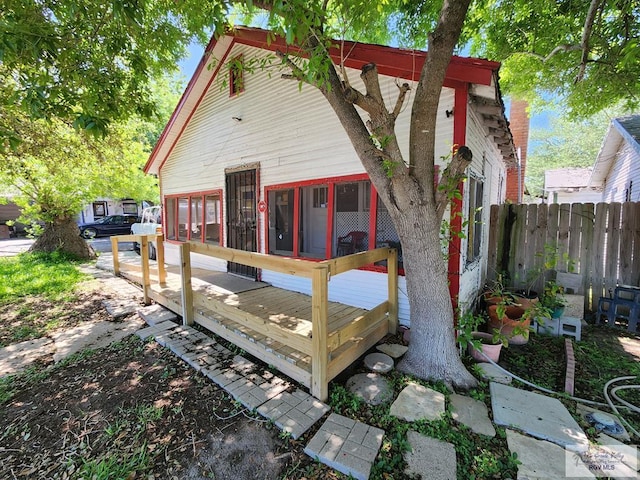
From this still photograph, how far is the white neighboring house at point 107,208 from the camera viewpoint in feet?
78.7

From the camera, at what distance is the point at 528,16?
18.0 ft

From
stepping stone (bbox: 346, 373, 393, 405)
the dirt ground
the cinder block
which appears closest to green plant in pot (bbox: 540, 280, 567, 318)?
the cinder block

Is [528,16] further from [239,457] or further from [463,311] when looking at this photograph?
[239,457]

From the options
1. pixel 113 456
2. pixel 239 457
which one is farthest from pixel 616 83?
pixel 113 456

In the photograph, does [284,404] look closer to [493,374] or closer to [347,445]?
[347,445]

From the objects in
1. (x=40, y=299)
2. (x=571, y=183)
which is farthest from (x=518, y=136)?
(x=40, y=299)

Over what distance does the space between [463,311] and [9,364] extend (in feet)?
19.8

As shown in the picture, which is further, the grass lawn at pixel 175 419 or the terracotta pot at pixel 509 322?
the terracotta pot at pixel 509 322

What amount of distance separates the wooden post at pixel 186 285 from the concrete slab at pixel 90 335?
800 mm

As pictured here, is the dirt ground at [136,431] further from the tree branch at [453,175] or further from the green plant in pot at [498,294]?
the green plant in pot at [498,294]

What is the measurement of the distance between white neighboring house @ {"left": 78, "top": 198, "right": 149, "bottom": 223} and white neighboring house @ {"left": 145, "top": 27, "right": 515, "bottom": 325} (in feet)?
67.3

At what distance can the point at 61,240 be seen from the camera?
10664 millimetres

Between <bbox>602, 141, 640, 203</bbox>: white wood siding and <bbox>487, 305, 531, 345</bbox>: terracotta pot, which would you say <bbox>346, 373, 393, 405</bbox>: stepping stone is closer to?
<bbox>487, 305, 531, 345</bbox>: terracotta pot

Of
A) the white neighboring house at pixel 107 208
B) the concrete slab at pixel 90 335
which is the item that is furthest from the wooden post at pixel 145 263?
the white neighboring house at pixel 107 208
